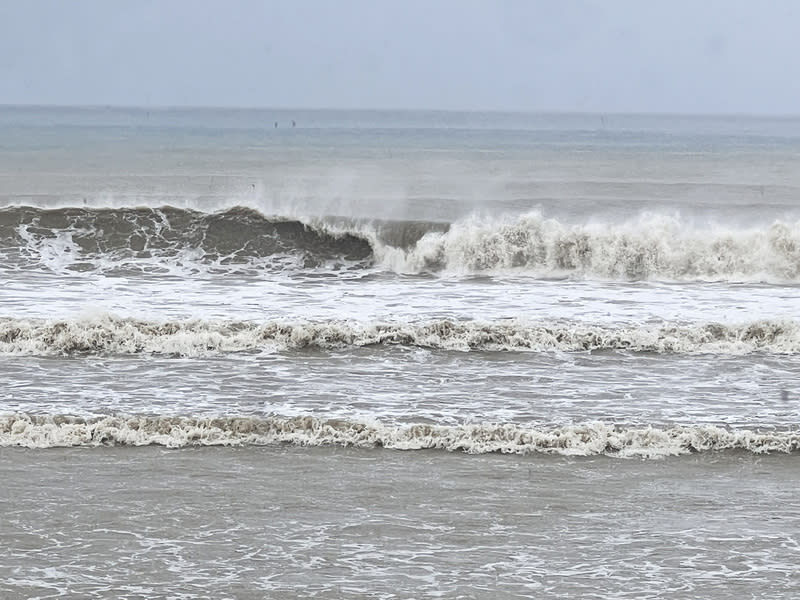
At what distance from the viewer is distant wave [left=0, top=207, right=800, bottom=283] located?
66.2 feet

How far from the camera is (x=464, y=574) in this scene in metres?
6.83

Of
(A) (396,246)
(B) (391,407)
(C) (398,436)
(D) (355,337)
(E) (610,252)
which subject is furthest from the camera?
(A) (396,246)

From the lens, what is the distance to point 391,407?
1056 centimetres

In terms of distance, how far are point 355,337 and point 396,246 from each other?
845cm

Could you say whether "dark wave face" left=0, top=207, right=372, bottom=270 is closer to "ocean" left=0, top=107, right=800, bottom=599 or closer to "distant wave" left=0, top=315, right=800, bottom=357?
"ocean" left=0, top=107, right=800, bottom=599

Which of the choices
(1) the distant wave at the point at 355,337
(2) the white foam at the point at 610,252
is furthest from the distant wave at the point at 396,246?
(1) the distant wave at the point at 355,337

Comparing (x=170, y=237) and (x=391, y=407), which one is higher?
(x=170, y=237)

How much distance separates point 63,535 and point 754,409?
6579 millimetres

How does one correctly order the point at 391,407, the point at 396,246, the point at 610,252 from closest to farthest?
the point at 391,407 < the point at 610,252 < the point at 396,246

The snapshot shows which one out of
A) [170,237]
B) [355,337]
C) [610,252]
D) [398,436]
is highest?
[170,237]

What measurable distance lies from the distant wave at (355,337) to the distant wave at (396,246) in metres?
5.89

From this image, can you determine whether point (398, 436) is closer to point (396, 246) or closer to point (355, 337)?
point (355, 337)

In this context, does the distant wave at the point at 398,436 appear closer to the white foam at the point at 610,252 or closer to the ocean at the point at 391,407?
the ocean at the point at 391,407

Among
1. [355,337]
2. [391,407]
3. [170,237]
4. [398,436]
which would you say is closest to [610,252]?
[355,337]
